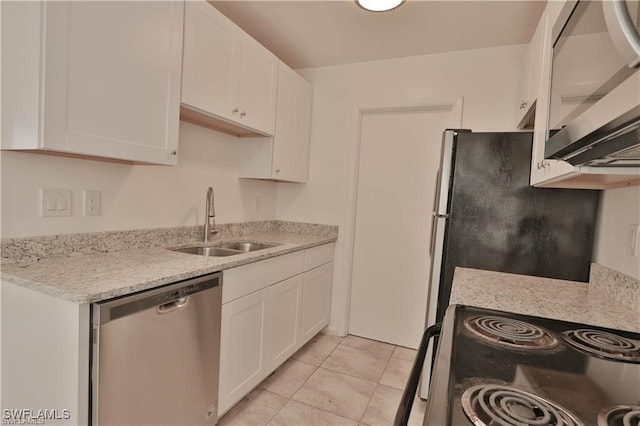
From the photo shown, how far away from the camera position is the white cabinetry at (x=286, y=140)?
8.47 ft

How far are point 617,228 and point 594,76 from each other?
1.15 meters

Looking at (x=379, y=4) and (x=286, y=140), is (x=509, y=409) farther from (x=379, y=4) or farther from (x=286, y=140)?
(x=286, y=140)

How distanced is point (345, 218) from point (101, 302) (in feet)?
7.01

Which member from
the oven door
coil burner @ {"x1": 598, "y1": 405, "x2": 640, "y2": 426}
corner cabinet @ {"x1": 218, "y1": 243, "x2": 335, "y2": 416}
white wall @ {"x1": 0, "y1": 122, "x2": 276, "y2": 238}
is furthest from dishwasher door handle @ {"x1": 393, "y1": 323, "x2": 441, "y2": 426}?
white wall @ {"x1": 0, "y1": 122, "x2": 276, "y2": 238}

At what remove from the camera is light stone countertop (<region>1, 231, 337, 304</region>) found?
110 cm

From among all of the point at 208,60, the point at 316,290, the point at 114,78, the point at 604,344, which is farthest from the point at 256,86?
the point at 604,344

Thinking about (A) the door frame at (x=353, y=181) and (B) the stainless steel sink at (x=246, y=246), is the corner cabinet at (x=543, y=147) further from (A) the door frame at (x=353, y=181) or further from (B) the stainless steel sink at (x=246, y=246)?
(B) the stainless steel sink at (x=246, y=246)

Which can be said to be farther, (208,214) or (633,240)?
(208,214)

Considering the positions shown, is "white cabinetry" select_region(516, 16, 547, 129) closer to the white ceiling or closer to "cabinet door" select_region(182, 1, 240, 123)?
the white ceiling

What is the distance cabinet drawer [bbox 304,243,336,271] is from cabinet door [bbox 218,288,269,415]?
0.57 meters

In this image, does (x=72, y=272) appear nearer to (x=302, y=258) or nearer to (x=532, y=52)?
(x=302, y=258)

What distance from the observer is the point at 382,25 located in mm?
2266

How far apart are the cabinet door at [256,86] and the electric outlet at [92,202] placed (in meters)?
0.90

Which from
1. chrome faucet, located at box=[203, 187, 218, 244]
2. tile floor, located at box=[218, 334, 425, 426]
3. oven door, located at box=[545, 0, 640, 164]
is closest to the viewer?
oven door, located at box=[545, 0, 640, 164]
